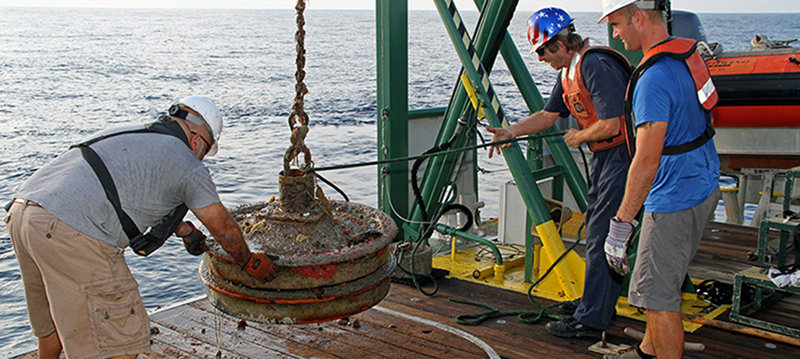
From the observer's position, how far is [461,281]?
5695 mm

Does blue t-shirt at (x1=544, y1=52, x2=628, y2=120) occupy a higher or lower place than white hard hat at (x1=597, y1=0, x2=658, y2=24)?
lower

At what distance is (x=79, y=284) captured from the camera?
125 inches

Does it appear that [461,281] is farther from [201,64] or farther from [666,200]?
[201,64]

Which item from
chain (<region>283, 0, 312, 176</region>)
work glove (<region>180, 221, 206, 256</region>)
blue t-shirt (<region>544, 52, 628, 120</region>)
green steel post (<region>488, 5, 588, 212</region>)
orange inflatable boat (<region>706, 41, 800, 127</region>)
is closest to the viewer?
Result: chain (<region>283, 0, 312, 176</region>)

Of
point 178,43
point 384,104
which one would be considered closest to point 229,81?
point 178,43

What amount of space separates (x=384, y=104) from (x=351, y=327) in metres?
2.04

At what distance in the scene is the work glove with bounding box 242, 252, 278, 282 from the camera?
317 cm

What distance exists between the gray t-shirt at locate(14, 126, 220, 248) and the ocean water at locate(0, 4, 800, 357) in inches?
80.1

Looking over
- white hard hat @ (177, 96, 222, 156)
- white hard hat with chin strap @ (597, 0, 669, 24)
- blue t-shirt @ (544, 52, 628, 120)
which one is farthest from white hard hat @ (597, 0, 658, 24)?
white hard hat @ (177, 96, 222, 156)

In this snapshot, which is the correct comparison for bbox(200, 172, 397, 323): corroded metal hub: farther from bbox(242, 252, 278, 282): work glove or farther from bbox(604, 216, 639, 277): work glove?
bbox(604, 216, 639, 277): work glove

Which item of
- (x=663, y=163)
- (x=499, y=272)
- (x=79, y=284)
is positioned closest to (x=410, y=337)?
(x=499, y=272)

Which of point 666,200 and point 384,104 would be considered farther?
point 384,104

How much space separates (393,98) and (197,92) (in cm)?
2438

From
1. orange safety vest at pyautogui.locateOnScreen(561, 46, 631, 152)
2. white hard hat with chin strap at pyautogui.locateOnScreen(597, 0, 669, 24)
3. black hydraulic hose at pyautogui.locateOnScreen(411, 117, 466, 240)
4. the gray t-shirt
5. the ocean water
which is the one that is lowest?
the ocean water
